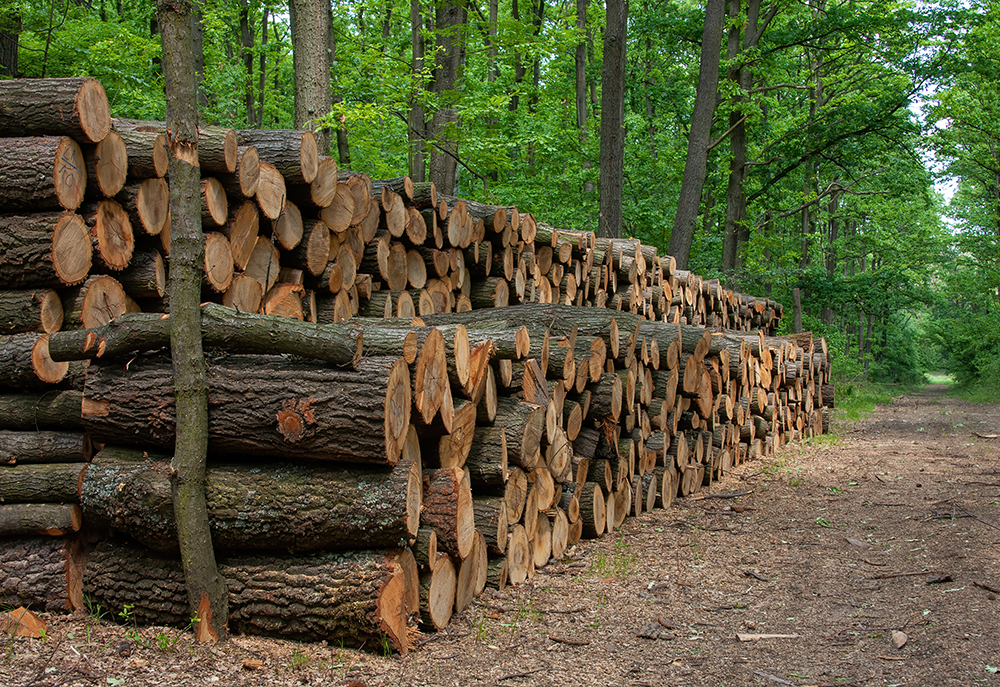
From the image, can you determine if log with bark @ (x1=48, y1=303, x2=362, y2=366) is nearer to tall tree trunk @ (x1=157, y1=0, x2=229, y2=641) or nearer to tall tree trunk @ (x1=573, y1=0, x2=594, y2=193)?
tall tree trunk @ (x1=157, y1=0, x2=229, y2=641)

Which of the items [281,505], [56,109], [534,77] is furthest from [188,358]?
[534,77]

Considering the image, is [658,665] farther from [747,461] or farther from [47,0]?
[47,0]

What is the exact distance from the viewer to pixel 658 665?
136 inches

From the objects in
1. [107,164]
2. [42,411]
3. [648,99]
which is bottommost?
[42,411]

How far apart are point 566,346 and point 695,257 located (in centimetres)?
1710

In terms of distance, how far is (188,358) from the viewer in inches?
132

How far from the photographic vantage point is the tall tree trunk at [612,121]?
1306cm

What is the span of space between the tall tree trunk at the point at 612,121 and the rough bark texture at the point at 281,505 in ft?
33.6

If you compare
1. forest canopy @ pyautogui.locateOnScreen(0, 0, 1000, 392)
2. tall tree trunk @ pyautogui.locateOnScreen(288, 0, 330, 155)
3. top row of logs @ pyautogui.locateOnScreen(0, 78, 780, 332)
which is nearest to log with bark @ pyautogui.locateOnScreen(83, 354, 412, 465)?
top row of logs @ pyautogui.locateOnScreen(0, 78, 780, 332)

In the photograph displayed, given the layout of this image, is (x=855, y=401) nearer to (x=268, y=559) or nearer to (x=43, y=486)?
(x=268, y=559)

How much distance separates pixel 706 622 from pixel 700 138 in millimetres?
13389

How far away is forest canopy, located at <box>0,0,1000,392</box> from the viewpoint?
13.5m

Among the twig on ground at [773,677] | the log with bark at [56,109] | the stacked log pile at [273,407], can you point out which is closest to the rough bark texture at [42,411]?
the stacked log pile at [273,407]

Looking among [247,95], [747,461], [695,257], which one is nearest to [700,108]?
[695,257]
